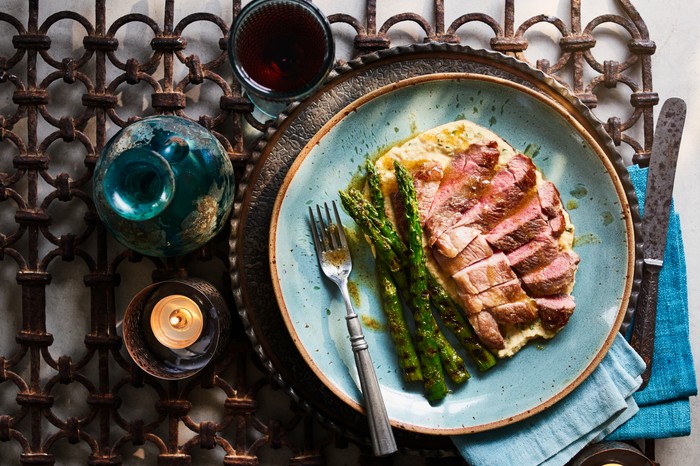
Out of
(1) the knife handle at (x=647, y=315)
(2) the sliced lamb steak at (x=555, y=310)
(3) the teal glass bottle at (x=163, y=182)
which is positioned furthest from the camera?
(1) the knife handle at (x=647, y=315)

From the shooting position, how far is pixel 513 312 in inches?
81.0

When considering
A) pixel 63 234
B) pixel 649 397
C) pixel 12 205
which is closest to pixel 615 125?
pixel 649 397

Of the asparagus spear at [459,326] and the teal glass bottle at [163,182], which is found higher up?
the teal glass bottle at [163,182]

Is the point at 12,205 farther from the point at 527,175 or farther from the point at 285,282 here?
the point at 527,175

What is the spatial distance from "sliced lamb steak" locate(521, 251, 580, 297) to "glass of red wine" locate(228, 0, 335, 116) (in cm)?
87

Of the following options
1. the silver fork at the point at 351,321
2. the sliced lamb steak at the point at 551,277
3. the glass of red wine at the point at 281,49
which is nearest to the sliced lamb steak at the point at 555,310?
the sliced lamb steak at the point at 551,277

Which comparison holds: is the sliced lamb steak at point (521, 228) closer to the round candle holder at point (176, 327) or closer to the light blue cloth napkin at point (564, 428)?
the light blue cloth napkin at point (564, 428)

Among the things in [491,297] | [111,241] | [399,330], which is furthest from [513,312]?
[111,241]

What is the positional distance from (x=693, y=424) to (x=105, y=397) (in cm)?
200

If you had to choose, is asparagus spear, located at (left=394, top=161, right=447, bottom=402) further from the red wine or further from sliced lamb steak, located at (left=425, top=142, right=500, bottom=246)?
the red wine

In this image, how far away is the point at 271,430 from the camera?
86.4 inches

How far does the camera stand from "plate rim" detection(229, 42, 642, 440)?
210 cm

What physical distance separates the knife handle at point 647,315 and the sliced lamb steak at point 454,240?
0.60 metres

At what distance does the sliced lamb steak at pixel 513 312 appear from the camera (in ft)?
6.74
